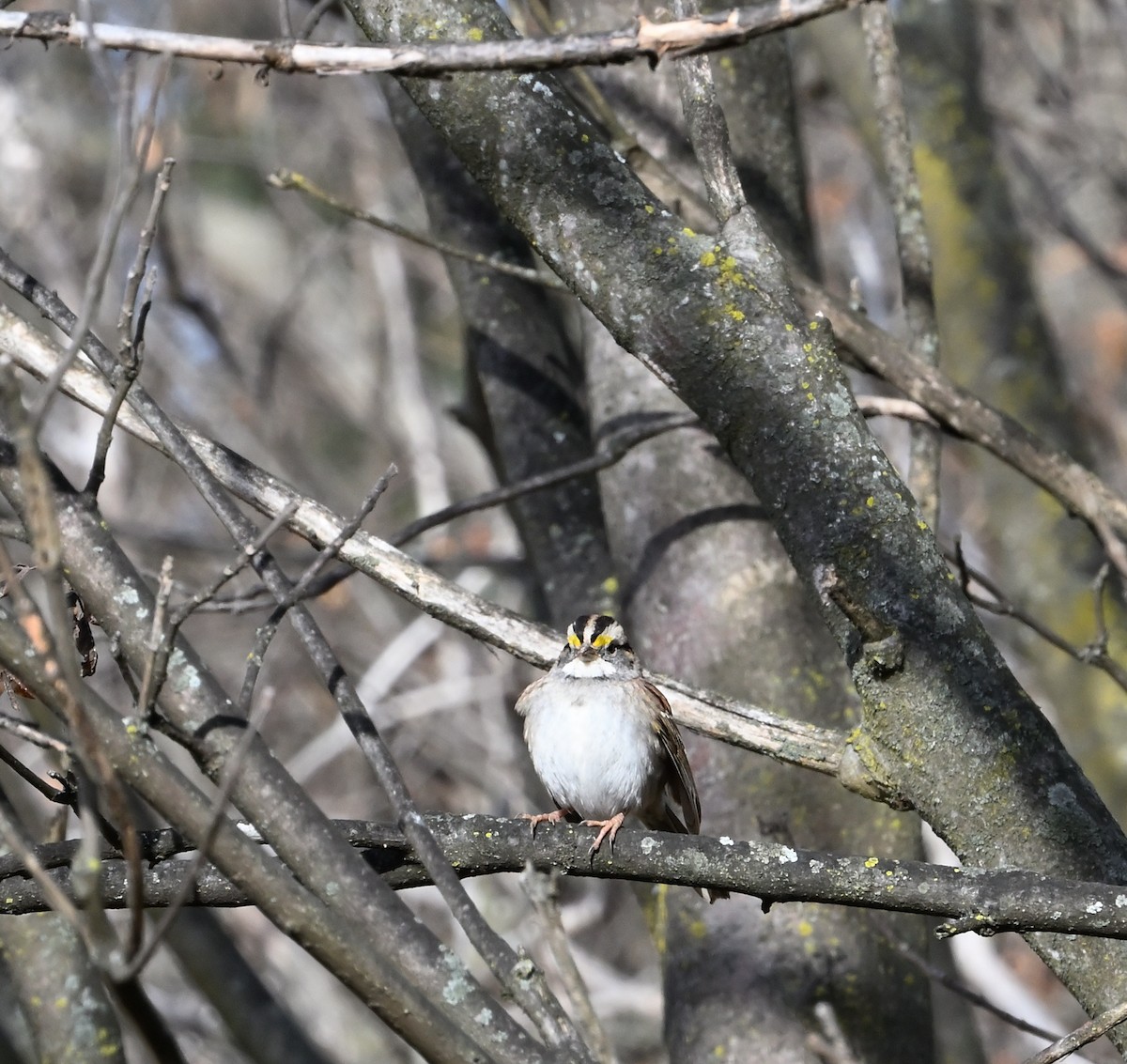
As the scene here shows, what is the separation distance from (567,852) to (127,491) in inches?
297

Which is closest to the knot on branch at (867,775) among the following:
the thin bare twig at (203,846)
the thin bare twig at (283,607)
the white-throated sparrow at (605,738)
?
the thin bare twig at (283,607)

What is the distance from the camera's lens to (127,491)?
937 cm

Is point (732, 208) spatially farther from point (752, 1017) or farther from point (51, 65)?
point (51, 65)

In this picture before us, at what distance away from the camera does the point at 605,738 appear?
4.09m

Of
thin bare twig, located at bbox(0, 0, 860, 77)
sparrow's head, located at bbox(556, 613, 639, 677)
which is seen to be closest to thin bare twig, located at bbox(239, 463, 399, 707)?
thin bare twig, located at bbox(0, 0, 860, 77)

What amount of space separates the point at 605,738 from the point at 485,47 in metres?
2.54

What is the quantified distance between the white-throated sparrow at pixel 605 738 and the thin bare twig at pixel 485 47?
2277mm

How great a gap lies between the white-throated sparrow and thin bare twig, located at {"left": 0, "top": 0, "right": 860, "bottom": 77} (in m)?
2.28

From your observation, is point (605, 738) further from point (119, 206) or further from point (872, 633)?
point (119, 206)

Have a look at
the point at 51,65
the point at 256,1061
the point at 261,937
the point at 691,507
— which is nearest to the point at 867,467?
the point at 691,507

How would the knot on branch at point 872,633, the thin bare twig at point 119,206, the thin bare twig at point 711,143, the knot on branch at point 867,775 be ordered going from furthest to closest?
1. the thin bare twig at point 711,143
2. the knot on branch at point 867,775
3. the knot on branch at point 872,633
4. the thin bare twig at point 119,206

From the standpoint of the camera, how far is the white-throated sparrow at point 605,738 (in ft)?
13.4

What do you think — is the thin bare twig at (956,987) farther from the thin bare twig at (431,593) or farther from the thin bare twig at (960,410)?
the thin bare twig at (960,410)

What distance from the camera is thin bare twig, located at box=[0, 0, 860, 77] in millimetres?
1835
